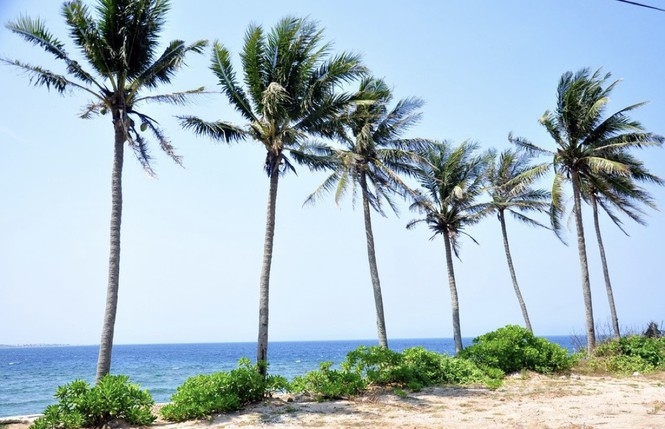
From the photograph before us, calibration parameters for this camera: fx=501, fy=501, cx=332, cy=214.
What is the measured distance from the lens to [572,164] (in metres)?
20.0

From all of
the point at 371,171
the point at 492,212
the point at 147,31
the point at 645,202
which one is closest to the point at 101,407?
the point at 147,31

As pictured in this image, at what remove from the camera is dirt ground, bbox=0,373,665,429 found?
847 cm

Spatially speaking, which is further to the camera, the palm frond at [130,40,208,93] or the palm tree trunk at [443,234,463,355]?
the palm tree trunk at [443,234,463,355]

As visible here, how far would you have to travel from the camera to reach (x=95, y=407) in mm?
8508

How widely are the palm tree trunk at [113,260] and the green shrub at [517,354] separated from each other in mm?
9868

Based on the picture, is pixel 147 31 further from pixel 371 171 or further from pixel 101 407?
pixel 371 171

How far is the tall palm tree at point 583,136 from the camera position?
1938cm

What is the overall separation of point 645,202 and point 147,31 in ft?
68.8

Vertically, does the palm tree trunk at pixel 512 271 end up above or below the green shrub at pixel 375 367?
above

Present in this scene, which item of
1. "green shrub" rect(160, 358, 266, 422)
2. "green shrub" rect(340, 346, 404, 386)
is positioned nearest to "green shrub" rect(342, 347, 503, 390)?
"green shrub" rect(340, 346, 404, 386)

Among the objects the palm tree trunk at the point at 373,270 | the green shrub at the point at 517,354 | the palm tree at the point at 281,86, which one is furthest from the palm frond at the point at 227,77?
the green shrub at the point at 517,354

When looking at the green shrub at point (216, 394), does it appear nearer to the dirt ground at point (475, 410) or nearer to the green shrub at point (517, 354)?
the dirt ground at point (475, 410)

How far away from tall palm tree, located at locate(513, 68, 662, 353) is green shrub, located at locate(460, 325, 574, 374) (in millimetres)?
5056

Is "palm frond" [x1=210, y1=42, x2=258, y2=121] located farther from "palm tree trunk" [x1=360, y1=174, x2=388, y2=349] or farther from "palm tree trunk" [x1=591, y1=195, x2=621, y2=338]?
"palm tree trunk" [x1=591, y1=195, x2=621, y2=338]
